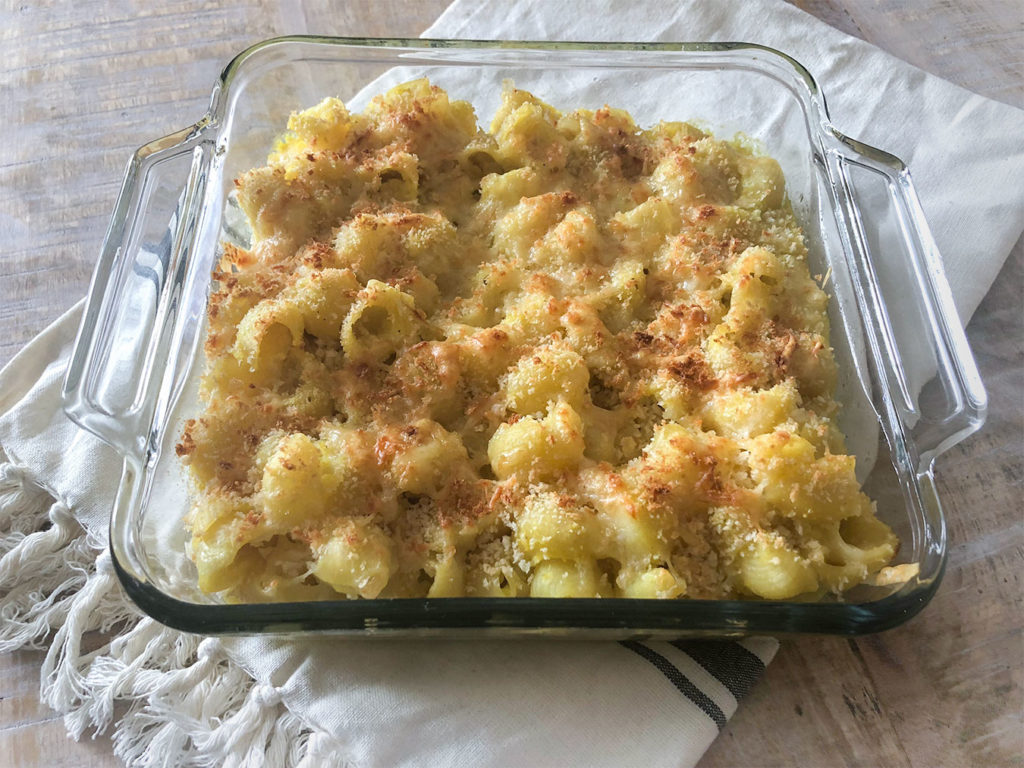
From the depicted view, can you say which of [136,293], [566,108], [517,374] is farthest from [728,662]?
[566,108]

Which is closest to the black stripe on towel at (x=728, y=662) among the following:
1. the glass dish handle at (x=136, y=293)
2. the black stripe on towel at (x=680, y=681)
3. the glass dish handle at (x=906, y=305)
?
the black stripe on towel at (x=680, y=681)

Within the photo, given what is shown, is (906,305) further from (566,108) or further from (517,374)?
(566,108)

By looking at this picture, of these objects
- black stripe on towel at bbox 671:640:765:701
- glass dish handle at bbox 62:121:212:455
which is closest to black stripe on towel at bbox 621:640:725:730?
black stripe on towel at bbox 671:640:765:701

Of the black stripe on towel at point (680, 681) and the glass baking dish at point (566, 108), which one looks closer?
the glass baking dish at point (566, 108)

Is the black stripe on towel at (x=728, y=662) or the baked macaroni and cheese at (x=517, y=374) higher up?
the baked macaroni and cheese at (x=517, y=374)

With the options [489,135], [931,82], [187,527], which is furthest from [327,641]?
[931,82]

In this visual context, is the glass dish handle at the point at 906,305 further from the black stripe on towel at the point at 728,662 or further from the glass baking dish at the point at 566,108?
the black stripe on towel at the point at 728,662
